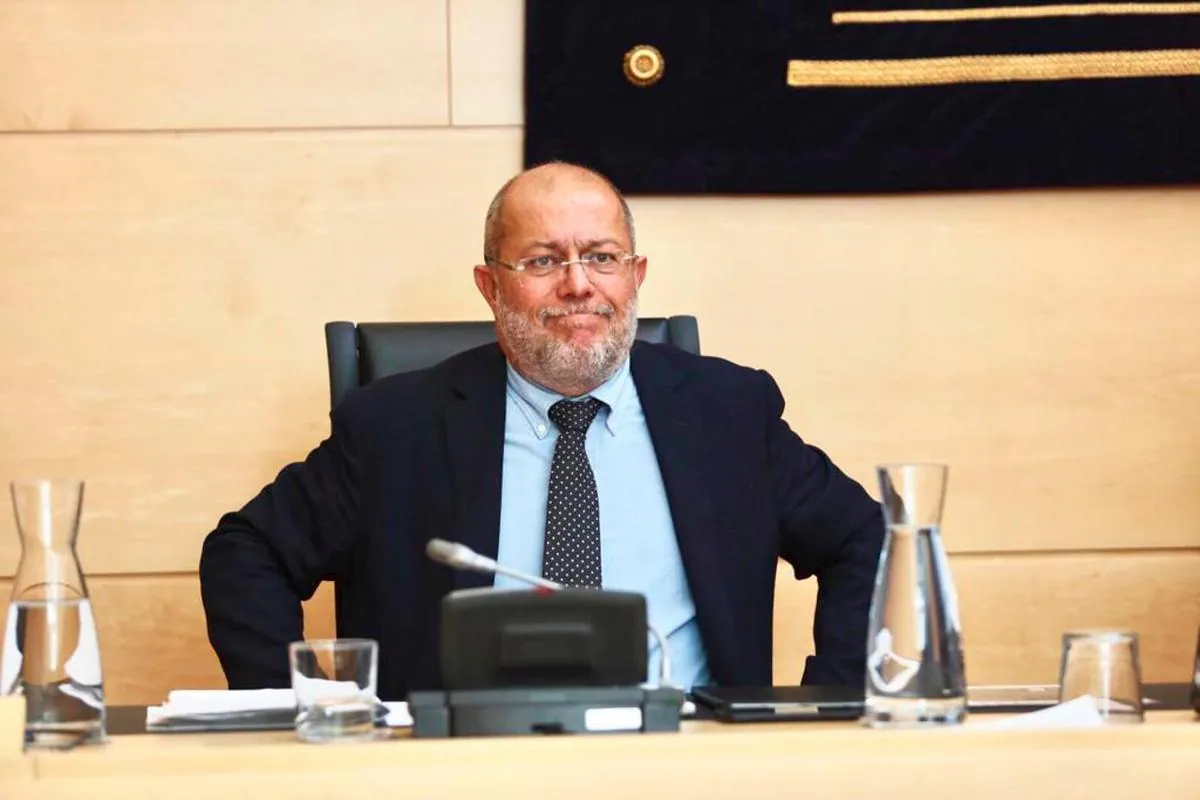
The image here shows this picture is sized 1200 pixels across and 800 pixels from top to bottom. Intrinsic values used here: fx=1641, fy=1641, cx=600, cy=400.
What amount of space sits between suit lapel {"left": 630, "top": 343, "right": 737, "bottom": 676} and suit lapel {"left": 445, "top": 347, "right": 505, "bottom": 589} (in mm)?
227

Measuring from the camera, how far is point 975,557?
3.15 m

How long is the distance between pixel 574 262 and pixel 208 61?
93 cm

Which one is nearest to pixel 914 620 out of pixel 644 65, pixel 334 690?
pixel 334 690

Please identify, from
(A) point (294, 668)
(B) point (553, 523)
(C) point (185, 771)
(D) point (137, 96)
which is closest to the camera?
(C) point (185, 771)

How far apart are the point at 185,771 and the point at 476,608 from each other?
0.32 meters

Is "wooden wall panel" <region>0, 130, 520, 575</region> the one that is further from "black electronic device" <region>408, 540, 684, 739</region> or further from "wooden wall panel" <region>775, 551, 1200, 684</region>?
"black electronic device" <region>408, 540, 684, 739</region>

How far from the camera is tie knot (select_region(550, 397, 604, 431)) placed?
249cm

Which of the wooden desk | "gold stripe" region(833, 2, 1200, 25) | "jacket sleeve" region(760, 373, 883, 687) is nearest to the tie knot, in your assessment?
"jacket sleeve" region(760, 373, 883, 687)

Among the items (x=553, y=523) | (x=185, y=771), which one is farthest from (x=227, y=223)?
(x=185, y=771)

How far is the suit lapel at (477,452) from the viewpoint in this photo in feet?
7.73

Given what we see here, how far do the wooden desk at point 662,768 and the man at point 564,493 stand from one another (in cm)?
111

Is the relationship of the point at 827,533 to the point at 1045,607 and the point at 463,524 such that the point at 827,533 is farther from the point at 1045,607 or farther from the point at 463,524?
the point at 1045,607

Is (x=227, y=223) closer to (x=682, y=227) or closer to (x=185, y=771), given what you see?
(x=682, y=227)

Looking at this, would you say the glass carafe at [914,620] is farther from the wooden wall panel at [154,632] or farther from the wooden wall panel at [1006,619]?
the wooden wall panel at [154,632]
